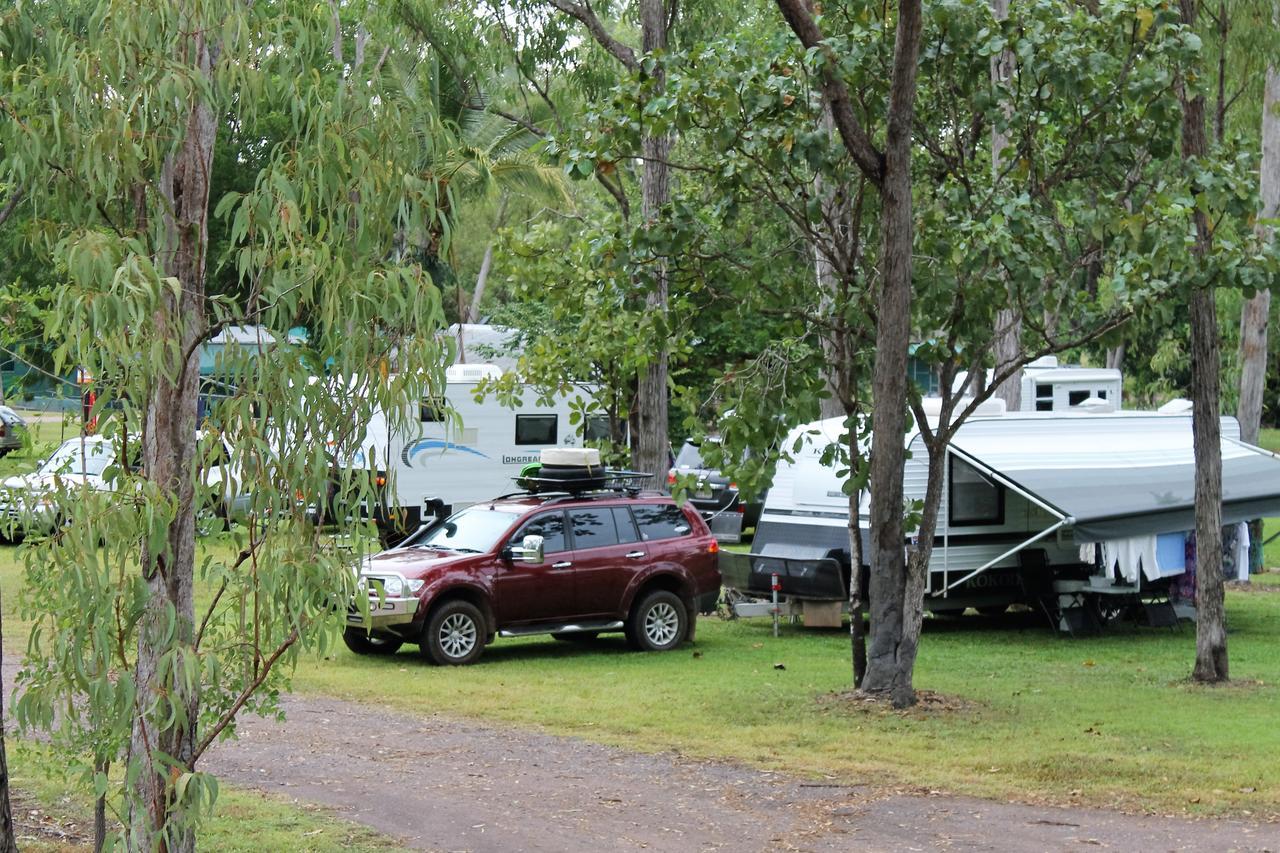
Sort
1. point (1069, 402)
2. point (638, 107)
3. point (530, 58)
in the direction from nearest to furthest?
point (638, 107) → point (530, 58) → point (1069, 402)

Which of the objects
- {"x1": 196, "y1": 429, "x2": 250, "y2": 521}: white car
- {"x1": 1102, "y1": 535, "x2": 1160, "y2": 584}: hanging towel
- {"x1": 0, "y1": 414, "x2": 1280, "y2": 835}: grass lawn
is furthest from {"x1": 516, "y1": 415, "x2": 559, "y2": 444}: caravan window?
{"x1": 196, "y1": 429, "x2": 250, "y2": 521}: white car

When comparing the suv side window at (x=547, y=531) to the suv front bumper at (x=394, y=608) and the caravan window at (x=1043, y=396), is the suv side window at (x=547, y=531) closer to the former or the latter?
the suv front bumper at (x=394, y=608)

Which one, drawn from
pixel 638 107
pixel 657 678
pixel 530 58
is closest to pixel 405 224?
pixel 638 107

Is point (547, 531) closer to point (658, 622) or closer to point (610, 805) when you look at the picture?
point (658, 622)

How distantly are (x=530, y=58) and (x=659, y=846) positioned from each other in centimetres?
1517

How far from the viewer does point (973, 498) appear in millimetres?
18156

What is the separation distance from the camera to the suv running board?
605 inches

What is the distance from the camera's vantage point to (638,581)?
15938mm

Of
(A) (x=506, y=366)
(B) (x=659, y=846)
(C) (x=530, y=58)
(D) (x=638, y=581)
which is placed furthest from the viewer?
(A) (x=506, y=366)

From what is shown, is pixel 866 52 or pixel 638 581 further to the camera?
pixel 638 581

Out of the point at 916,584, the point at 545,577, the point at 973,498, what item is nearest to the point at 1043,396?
the point at 973,498

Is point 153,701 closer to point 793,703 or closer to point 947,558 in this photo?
point 793,703

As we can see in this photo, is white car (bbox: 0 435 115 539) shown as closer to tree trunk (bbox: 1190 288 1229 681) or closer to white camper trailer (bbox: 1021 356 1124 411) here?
tree trunk (bbox: 1190 288 1229 681)

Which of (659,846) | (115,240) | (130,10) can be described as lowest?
(659,846)
